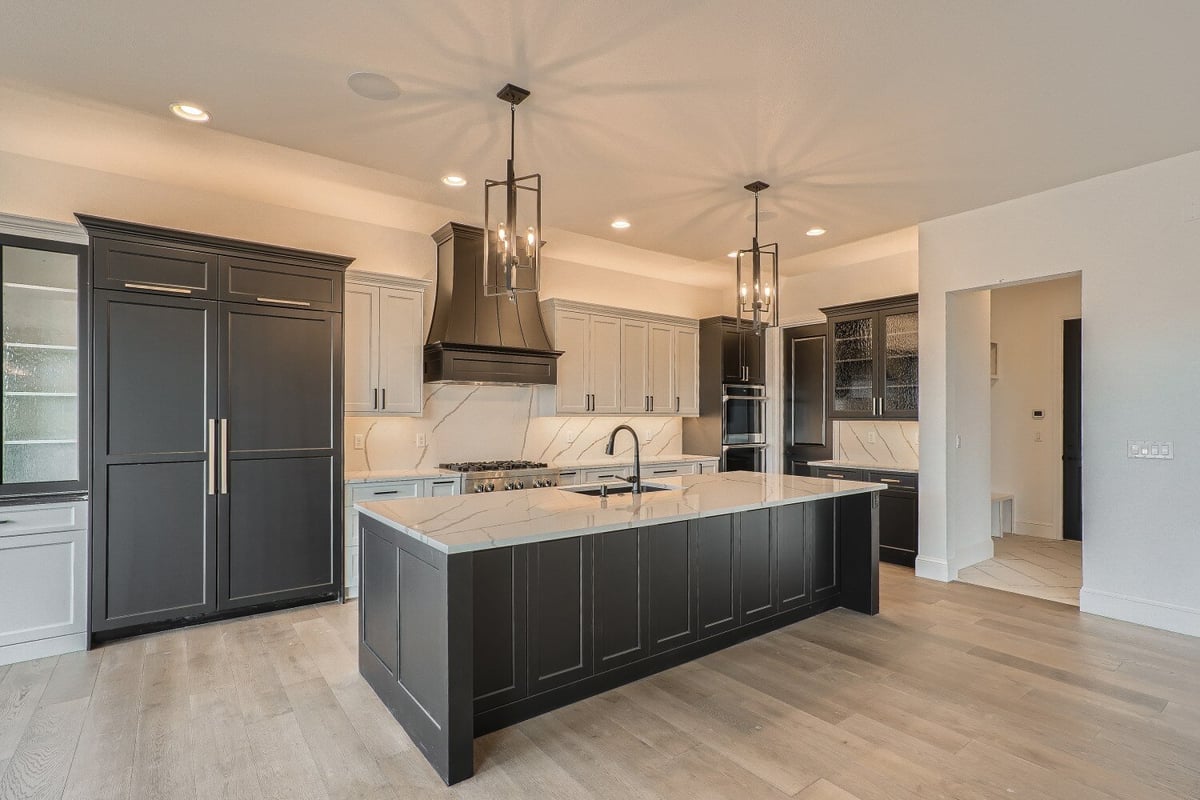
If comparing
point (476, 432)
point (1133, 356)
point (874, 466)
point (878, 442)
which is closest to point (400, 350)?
point (476, 432)

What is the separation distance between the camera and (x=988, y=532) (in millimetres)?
5281

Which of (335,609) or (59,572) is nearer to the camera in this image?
(59,572)

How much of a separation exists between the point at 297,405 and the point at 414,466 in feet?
4.12

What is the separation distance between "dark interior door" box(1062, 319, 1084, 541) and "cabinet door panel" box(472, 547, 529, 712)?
6.05 meters

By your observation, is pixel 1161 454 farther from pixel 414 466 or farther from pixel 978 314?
pixel 414 466

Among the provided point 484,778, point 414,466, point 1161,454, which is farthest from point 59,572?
point 1161,454

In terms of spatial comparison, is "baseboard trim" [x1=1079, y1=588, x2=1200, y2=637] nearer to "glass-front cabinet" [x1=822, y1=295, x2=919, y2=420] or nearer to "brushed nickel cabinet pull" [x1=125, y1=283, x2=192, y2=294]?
"glass-front cabinet" [x1=822, y1=295, x2=919, y2=420]

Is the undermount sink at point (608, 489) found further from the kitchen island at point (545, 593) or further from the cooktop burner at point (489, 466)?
the cooktop burner at point (489, 466)

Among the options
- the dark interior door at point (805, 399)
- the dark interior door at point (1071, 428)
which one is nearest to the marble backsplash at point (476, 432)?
the dark interior door at point (805, 399)

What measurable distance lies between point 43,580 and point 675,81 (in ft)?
13.8

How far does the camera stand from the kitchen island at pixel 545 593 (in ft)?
7.12

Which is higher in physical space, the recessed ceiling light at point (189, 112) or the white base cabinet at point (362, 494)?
the recessed ceiling light at point (189, 112)

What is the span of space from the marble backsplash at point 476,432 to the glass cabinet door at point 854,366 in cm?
206

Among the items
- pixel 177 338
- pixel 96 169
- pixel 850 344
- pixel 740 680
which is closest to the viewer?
pixel 740 680
